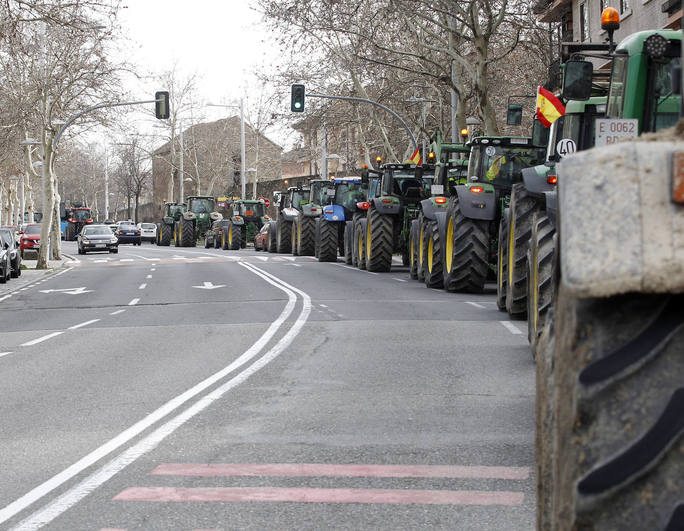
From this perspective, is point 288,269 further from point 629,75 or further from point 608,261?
point 608,261

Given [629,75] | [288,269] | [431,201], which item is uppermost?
[629,75]

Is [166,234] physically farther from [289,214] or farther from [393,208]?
[393,208]

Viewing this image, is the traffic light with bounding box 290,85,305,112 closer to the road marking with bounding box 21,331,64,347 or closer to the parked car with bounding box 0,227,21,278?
the parked car with bounding box 0,227,21,278

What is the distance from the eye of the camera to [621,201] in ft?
6.52

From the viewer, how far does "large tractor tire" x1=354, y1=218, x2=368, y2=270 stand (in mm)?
29631

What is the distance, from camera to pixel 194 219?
65125 millimetres

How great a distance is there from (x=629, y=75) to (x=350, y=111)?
4827 centimetres

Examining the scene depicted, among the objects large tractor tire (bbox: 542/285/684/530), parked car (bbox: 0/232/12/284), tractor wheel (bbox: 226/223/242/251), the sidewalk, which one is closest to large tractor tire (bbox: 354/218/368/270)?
the sidewalk

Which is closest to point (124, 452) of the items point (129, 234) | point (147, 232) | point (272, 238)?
point (272, 238)

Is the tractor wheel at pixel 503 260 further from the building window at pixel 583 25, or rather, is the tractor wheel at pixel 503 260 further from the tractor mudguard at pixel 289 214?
the tractor mudguard at pixel 289 214

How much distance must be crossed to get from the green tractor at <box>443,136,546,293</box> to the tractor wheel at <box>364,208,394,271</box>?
7.87 meters


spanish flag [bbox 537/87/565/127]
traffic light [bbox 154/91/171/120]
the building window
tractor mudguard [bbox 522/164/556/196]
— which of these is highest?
the building window

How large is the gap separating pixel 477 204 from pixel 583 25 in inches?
973

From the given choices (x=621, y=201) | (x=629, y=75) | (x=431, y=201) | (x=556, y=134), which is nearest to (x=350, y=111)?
(x=431, y=201)
